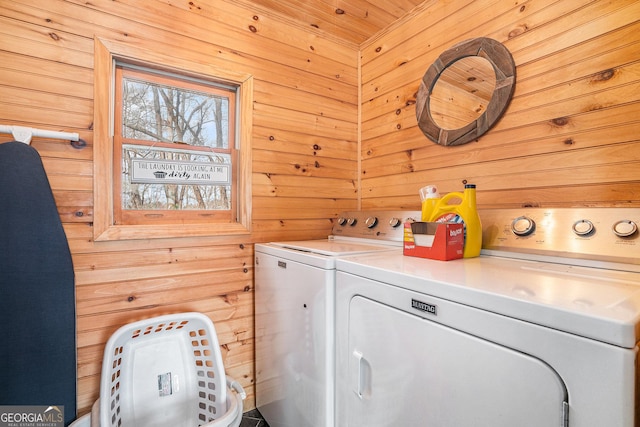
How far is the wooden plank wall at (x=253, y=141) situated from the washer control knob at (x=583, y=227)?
1.37 m

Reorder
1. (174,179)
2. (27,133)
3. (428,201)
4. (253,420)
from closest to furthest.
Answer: (27,133) → (428,201) → (174,179) → (253,420)

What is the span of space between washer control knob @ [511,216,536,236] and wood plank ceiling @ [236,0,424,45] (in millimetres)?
1451

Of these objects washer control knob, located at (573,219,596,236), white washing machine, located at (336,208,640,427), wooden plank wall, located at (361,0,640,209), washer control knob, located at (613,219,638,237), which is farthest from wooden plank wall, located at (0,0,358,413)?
washer control knob, located at (613,219,638,237)

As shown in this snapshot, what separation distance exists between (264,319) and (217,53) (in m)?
1.50

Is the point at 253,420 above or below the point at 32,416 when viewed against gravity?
below

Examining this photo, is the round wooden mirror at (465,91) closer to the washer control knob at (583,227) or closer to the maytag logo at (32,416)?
the washer control knob at (583,227)

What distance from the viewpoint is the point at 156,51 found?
5.08ft

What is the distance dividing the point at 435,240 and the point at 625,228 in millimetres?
554

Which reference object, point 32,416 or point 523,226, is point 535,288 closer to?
point 523,226

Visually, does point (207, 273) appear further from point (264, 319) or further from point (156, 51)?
point (156, 51)

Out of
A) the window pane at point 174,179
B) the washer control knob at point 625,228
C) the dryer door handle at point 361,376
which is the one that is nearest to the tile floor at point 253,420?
the dryer door handle at point 361,376

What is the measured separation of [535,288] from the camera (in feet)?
2.31

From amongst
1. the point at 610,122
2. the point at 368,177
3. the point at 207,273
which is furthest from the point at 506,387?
the point at 368,177

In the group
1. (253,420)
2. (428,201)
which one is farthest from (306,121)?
(253,420)
